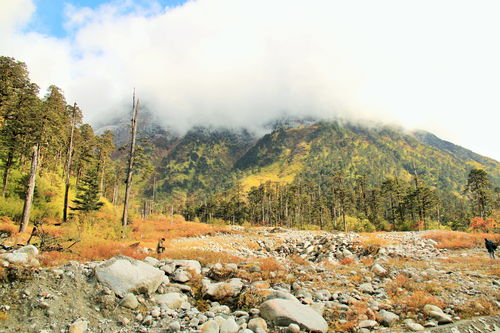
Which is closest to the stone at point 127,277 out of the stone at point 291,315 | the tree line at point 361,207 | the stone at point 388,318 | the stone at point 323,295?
the stone at point 291,315

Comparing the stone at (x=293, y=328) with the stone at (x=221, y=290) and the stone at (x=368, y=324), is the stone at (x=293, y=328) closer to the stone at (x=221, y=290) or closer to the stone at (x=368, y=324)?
the stone at (x=368, y=324)

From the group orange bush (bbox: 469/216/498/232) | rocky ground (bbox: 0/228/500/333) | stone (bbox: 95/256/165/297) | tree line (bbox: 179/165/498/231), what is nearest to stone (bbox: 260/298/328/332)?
rocky ground (bbox: 0/228/500/333)

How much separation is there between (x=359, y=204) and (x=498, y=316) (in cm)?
9820

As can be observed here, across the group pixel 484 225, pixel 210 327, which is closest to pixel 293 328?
pixel 210 327

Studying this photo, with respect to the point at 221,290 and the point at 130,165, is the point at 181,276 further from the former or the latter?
the point at 130,165

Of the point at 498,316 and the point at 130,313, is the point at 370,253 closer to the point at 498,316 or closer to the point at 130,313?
the point at 498,316

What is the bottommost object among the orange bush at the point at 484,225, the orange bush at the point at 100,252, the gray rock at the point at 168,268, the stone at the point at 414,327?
the stone at the point at 414,327

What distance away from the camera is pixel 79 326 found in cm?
598

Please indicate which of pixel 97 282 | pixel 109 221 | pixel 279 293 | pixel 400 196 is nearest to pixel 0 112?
pixel 109 221

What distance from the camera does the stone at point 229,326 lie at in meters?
6.34

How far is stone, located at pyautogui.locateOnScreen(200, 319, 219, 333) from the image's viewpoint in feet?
20.6

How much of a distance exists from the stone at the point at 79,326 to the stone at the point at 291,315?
4238mm

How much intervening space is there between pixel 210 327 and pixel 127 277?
11.1ft

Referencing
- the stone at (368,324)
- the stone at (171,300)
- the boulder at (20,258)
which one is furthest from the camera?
the stone at (171,300)
